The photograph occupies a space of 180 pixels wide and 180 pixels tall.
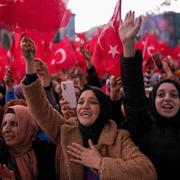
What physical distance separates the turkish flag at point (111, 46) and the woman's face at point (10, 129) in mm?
1811

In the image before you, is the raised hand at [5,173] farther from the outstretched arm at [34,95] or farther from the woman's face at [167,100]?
the woman's face at [167,100]

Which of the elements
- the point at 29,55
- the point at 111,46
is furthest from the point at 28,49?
the point at 111,46

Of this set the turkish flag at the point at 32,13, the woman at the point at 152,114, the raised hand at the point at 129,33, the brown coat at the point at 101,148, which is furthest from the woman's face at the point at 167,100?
the turkish flag at the point at 32,13

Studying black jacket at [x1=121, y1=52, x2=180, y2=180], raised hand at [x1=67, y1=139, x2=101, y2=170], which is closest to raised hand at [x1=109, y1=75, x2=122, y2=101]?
black jacket at [x1=121, y1=52, x2=180, y2=180]

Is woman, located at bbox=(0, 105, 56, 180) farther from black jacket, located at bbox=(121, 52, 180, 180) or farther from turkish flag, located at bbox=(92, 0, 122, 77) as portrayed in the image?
turkish flag, located at bbox=(92, 0, 122, 77)

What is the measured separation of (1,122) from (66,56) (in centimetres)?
380

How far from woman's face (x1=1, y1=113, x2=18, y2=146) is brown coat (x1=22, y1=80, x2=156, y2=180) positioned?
0.59 feet

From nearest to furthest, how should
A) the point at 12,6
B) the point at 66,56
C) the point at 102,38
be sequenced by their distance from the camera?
the point at 12,6 → the point at 102,38 → the point at 66,56

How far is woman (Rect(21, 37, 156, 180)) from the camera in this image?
2576 mm

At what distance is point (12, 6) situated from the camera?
3.16m

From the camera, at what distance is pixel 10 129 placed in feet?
9.42

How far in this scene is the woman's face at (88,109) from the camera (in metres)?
2.80

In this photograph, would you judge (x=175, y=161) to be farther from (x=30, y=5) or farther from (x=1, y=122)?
(x=30, y=5)

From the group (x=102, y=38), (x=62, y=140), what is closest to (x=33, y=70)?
(x=62, y=140)
